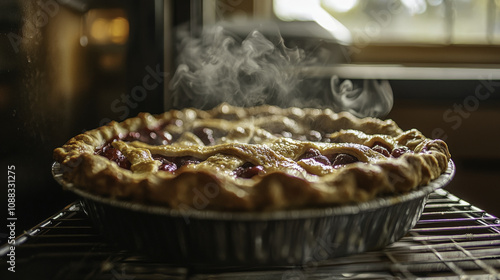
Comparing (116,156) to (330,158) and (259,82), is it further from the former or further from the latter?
(259,82)

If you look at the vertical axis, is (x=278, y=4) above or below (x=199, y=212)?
above

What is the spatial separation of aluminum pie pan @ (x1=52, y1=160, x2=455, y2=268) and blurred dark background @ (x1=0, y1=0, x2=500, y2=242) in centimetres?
29

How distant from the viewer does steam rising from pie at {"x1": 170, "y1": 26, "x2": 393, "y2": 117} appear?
2174 millimetres

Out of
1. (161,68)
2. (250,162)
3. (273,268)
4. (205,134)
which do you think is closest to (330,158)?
(250,162)

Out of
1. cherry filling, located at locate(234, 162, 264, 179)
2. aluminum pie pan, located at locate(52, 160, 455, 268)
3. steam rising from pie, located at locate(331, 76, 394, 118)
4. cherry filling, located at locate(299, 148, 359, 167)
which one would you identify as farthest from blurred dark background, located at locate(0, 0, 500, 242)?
cherry filling, located at locate(299, 148, 359, 167)

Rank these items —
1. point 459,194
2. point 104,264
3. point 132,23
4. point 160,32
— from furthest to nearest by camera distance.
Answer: point 459,194
point 160,32
point 132,23
point 104,264

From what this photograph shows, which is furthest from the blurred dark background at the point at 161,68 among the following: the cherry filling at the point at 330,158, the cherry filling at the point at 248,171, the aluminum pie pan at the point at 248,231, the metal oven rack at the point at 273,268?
the cherry filling at the point at 330,158

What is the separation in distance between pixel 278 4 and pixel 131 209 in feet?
7.99

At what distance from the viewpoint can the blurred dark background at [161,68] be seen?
1.02 meters

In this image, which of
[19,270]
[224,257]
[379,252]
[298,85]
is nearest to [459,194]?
[298,85]

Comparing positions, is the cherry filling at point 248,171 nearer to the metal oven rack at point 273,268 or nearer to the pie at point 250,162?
the pie at point 250,162

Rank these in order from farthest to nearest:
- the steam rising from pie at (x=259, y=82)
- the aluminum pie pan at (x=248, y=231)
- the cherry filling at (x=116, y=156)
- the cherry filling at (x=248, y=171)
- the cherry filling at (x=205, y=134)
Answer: the steam rising from pie at (x=259, y=82) < the cherry filling at (x=205, y=134) < the cherry filling at (x=116, y=156) < the cherry filling at (x=248, y=171) < the aluminum pie pan at (x=248, y=231)

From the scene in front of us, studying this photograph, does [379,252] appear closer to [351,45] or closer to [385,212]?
[385,212]

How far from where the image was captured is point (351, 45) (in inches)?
106
